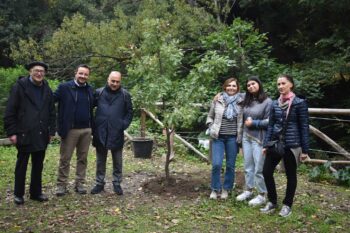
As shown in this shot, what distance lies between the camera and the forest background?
232 inches

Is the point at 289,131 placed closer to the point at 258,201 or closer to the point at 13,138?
the point at 258,201

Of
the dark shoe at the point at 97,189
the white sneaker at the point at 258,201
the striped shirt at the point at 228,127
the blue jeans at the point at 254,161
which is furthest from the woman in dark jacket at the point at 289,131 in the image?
the dark shoe at the point at 97,189

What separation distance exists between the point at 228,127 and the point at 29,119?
99.3 inches

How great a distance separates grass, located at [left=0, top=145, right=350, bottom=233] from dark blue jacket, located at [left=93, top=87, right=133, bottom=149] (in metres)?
0.79

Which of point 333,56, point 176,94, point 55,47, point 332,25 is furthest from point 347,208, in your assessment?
point 55,47

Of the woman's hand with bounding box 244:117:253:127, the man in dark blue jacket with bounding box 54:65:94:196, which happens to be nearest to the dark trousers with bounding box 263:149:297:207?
the woman's hand with bounding box 244:117:253:127

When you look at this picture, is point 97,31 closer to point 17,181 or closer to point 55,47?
point 55,47

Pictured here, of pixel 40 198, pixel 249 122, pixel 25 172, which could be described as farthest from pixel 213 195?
pixel 25 172

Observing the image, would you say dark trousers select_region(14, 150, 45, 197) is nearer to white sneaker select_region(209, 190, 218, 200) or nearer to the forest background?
the forest background

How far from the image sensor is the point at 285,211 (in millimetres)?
5027

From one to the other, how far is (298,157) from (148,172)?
3283 mm

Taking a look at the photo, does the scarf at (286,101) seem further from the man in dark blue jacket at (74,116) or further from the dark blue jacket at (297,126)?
the man in dark blue jacket at (74,116)

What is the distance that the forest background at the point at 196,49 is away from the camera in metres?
5.89

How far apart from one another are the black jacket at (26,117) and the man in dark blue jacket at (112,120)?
0.72 metres
